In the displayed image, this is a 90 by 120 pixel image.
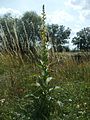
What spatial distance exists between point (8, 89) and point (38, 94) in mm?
2282

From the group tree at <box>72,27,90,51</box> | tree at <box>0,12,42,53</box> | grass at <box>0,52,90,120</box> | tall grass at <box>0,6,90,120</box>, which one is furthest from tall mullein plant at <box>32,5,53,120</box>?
tree at <box>72,27,90,51</box>

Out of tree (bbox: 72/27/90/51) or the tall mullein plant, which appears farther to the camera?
tree (bbox: 72/27/90/51)

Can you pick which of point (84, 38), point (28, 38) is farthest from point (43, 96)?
point (84, 38)

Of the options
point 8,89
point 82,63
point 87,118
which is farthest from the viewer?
point 82,63

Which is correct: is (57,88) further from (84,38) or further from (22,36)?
(84,38)

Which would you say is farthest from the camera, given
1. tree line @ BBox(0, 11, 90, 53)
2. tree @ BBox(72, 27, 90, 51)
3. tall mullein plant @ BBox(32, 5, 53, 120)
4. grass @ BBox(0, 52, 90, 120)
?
tree @ BBox(72, 27, 90, 51)

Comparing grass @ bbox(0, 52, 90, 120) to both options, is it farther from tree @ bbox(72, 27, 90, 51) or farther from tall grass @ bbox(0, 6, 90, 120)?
tree @ bbox(72, 27, 90, 51)

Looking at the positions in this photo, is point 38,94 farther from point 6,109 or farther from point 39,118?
point 6,109

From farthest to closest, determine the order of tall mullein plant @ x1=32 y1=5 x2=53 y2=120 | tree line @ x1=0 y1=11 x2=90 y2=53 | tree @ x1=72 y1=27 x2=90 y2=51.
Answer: tree @ x1=72 y1=27 x2=90 y2=51 → tree line @ x1=0 y1=11 x2=90 y2=53 → tall mullein plant @ x1=32 y1=5 x2=53 y2=120

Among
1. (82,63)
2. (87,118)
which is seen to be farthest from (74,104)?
(82,63)

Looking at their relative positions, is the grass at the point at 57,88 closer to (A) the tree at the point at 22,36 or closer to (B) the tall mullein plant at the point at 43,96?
(B) the tall mullein plant at the point at 43,96

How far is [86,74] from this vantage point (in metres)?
8.50

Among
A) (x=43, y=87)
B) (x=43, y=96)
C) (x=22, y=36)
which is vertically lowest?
(x=43, y=96)

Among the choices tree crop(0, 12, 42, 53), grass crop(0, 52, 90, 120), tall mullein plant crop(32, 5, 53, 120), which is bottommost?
grass crop(0, 52, 90, 120)
